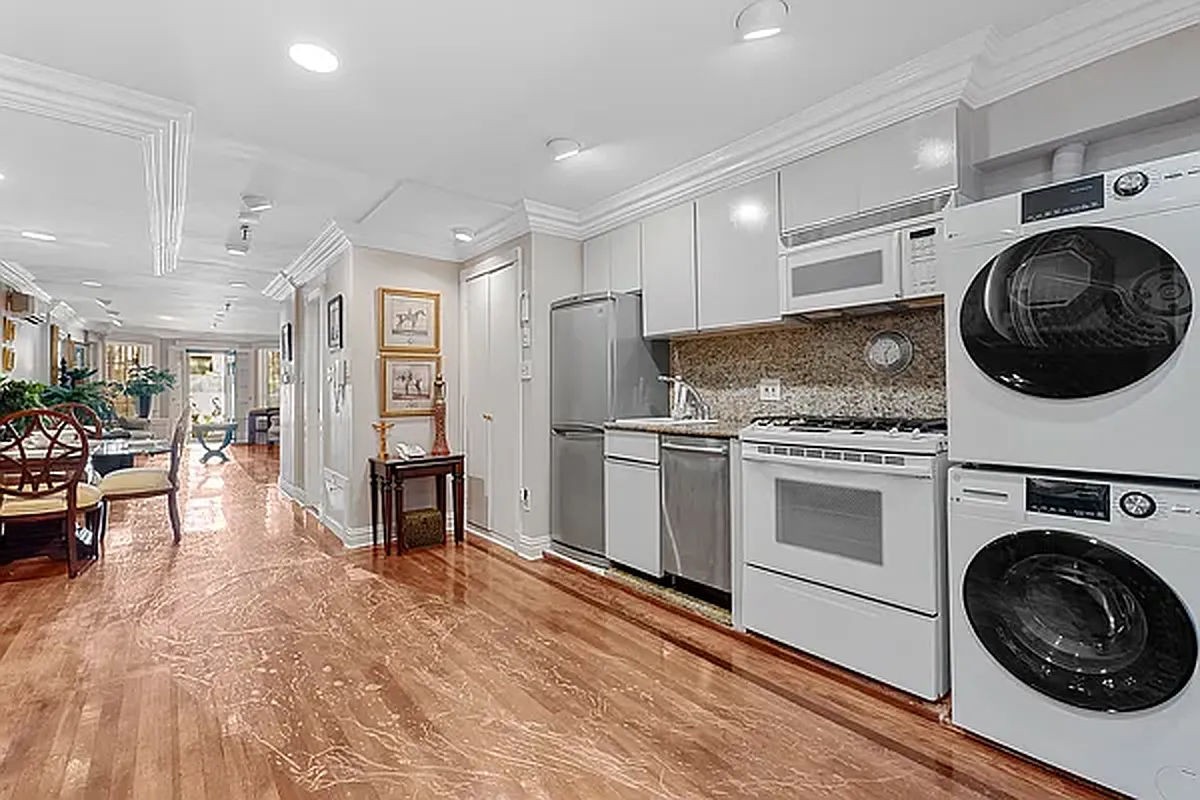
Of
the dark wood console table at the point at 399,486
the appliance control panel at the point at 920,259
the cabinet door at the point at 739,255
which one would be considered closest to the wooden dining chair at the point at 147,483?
the dark wood console table at the point at 399,486

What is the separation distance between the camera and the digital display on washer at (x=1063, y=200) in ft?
5.74

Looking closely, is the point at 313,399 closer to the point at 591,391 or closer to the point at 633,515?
the point at 591,391

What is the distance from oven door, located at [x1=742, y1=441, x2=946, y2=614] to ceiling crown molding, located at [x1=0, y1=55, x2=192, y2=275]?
9.93ft

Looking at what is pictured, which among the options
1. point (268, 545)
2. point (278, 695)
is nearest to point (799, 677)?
point (278, 695)

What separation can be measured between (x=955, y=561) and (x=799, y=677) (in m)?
0.82

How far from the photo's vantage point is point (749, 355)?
11.8 feet

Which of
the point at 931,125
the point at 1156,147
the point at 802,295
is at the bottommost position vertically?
the point at 802,295

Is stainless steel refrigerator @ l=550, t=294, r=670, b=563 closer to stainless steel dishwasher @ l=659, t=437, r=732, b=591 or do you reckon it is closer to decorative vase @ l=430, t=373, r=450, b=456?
stainless steel dishwasher @ l=659, t=437, r=732, b=591

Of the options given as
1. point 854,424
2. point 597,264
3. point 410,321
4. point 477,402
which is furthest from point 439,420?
point 854,424

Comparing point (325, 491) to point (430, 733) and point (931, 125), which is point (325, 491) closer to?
point (430, 733)

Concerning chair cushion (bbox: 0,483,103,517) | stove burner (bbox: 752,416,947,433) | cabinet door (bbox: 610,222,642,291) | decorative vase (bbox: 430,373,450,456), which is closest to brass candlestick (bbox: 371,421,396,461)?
decorative vase (bbox: 430,373,450,456)

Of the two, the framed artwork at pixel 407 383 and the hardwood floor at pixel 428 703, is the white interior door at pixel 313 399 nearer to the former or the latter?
the framed artwork at pixel 407 383

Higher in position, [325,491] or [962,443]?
[962,443]

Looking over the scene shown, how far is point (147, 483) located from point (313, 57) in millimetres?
3784
